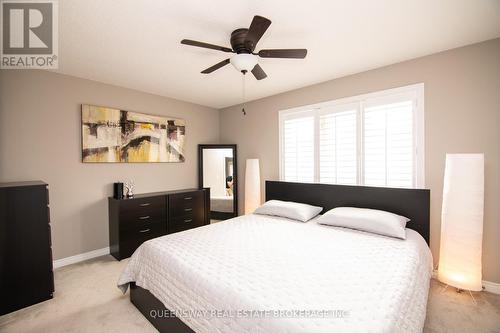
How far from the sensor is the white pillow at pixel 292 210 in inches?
115

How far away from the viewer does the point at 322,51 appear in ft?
8.12

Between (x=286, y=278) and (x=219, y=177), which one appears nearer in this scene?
(x=286, y=278)

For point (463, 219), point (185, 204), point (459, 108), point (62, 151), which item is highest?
point (459, 108)

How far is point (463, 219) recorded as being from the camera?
221cm

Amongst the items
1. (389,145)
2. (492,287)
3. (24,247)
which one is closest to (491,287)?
(492,287)

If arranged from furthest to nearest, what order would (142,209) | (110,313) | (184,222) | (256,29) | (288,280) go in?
(184,222)
(142,209)
(110,313)
(256,29)
(288,280)

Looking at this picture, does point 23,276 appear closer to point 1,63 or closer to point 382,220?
point 1,63

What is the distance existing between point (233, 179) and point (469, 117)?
3567mm

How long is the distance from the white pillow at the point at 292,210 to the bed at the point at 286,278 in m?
0.29

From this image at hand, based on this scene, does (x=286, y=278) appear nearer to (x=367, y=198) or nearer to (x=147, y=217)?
(x=367, y=198)
